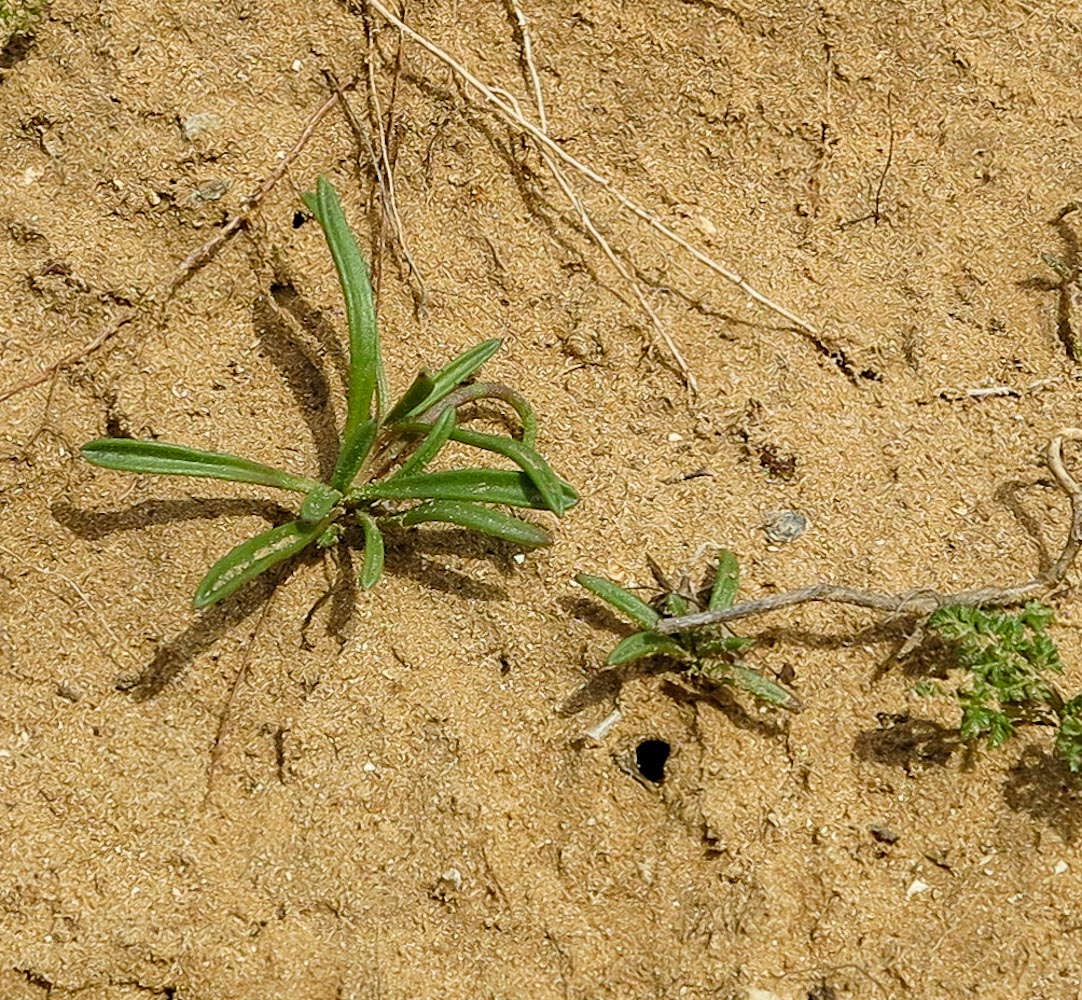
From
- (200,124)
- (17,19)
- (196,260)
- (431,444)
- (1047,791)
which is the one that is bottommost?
(1047,791)

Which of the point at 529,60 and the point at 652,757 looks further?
the point at 529,60

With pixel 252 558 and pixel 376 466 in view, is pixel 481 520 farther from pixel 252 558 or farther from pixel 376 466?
pixel 252 558

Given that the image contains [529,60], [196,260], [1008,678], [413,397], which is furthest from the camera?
[529,60]

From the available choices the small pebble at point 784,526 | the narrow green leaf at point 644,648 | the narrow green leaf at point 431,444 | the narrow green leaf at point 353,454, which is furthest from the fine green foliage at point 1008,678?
the narrow green leaf at point 353,454

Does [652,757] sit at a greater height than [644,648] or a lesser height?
lesser

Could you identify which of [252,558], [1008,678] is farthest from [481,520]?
[1008,678]

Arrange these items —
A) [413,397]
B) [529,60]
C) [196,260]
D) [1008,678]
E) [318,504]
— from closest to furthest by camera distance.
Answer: [1008,678] → [318,504] → [413,397] → [196,260] → [529,60]

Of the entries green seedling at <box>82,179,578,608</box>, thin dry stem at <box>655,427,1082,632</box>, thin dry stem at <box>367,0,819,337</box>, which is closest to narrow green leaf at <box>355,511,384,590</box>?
green seedling at <box>82,179,578,608</box>
